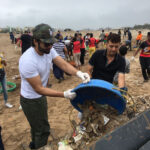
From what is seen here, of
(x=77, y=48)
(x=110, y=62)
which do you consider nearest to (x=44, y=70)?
(x=110, y=62)

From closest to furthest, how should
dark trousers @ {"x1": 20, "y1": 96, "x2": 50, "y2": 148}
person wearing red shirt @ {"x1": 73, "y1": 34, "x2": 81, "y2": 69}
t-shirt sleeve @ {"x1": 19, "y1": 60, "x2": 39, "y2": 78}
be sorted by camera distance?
t-shirt sleeve @ {"x1": 19, "y1": 60, "x2": 39, "y2": 78} → dark trousers @ {"x1": 20, "y1": 96, "x2": 50, "y2": 148} → person wearing red shirt @ {"x1": 73, "y1": 34, "x2": 81, "y2": 69}

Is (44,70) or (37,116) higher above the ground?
(44,70)

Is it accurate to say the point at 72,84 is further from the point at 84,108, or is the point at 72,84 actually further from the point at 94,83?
the point at 94,83

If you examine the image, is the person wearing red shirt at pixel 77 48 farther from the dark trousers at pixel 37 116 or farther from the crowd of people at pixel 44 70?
the dark trousers at pixel 37 116

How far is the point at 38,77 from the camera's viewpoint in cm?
164

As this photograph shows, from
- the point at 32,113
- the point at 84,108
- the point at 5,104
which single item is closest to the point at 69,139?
the point at 84,108

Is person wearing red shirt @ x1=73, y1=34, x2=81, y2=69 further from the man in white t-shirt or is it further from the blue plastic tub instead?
the blue plastic tub

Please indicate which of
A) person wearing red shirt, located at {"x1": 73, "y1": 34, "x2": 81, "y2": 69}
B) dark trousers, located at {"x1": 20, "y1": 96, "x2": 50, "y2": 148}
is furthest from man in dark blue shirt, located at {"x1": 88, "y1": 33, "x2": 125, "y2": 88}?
person wearing red shirt, located at {"x1": 73, "y1": 34, "x2": 81, "y2": 69}

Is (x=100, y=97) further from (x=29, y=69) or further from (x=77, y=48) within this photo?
(x=77, y=48)

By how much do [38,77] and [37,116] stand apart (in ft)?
2.27

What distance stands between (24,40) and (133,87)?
3963 millimetres

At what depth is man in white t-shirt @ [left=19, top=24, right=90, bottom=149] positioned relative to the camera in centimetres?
161

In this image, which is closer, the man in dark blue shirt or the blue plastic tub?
the blue plastic tub

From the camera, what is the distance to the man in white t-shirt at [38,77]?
1608 mm
